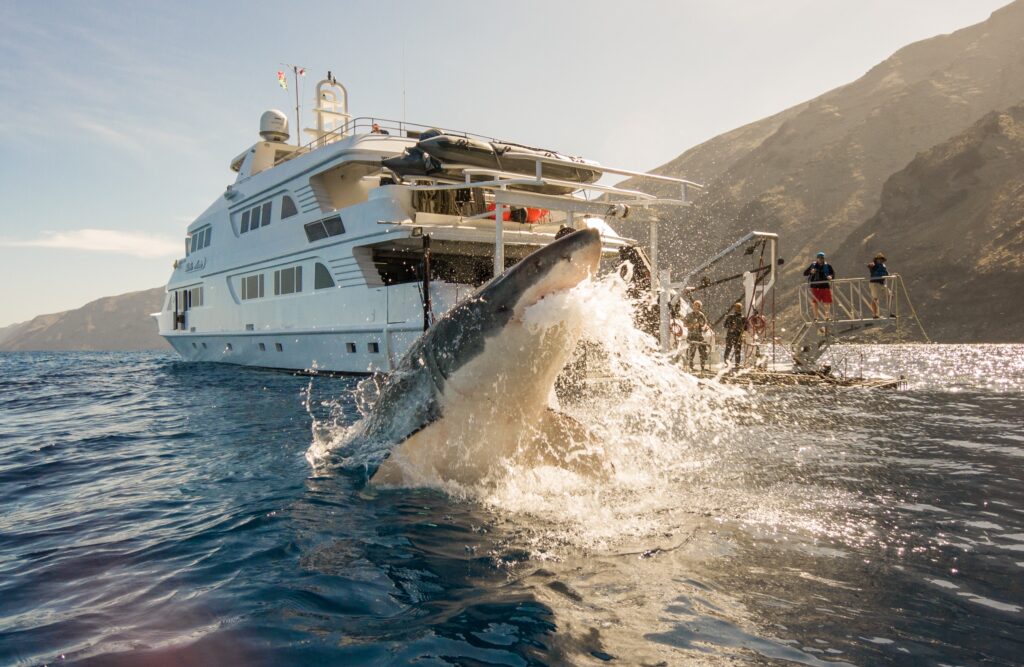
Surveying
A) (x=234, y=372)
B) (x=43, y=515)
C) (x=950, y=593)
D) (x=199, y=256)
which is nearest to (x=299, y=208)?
(x=234, y=372)

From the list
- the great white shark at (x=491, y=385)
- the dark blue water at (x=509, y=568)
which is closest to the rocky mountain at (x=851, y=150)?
the dark blue water at (x=509, y=568)

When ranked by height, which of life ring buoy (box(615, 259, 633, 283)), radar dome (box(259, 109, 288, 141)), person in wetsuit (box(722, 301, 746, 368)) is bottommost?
person in wetsuit (box(722, 301, 746, 368))

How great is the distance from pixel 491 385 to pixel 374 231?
12357 mm

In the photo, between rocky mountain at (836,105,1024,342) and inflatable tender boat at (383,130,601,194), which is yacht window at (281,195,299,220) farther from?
A: rocky mountain at (836,105,1024,342)

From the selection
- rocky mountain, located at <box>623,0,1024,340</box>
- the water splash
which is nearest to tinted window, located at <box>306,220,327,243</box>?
the water splash

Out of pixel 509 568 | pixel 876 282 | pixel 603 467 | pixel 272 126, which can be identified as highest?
pixel 272 126

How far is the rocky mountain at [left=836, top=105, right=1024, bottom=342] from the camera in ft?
201

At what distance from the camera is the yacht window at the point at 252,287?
2134 cm

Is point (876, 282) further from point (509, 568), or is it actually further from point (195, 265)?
point (195, 265)

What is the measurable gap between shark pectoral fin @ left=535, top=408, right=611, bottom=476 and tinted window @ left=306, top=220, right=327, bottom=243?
14800 mm

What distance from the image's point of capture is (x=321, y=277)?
1833cm

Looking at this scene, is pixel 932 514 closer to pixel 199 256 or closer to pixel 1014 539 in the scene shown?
pixel 1014 539

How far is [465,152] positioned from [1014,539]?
499 inches

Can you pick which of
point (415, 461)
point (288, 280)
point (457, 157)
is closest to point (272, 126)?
point (288, 280)
